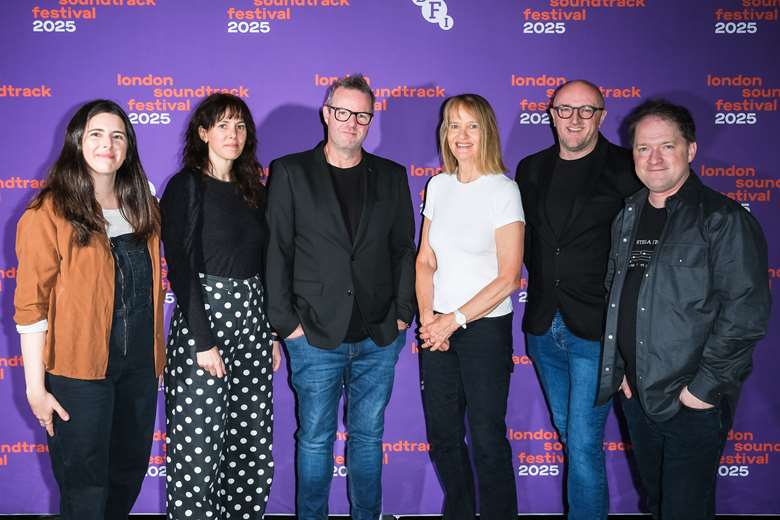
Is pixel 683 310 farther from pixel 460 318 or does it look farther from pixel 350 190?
pixel 350 190

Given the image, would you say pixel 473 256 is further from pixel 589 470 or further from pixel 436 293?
pixel 589 470

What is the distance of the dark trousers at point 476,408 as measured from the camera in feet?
8.15

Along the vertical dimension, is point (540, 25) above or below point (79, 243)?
above

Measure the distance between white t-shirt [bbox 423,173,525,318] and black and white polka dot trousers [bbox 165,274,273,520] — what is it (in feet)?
2.69

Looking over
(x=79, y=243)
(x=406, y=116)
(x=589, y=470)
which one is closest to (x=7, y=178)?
(x=79, y=243)

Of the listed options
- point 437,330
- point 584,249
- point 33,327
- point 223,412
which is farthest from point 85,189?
point 584,249

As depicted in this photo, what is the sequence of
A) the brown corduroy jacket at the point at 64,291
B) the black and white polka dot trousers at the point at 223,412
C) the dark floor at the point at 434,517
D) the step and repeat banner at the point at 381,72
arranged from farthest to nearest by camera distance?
the dark floor at the point at 434,517, the step and repeat banner at the point at 381,72, the black and white polka dot trousers at the point at 223,412, the brown corduroy jacket at the point at 64,291

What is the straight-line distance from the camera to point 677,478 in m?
2.01

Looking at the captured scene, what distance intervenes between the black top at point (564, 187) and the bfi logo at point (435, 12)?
109cm

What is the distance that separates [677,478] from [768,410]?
173 cm

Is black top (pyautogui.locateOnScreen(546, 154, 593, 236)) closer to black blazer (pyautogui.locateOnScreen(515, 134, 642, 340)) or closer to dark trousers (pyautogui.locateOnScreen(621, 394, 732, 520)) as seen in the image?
black blazer (pyautogui.locateOnScreen(515, 134, 642, 340))

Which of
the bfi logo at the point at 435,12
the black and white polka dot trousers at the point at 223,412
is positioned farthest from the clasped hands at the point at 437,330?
the bfi logo at the point at 435,12

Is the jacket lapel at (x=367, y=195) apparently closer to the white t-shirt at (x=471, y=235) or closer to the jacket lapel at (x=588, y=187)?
the white t-shirt at (x=471, y=235)

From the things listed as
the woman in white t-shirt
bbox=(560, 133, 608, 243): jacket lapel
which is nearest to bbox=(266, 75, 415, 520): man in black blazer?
the woman in white t-shirt
